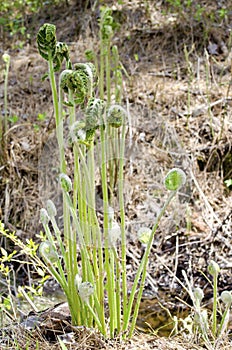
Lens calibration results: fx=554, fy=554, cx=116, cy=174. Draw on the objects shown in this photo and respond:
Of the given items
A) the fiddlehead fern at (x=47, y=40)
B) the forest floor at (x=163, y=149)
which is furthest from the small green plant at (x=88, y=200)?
the forest floor at (x=163, y=149)

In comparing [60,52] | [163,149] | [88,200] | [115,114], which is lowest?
[163,149]

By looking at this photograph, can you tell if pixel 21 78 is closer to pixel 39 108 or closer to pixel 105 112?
pixel 39 108

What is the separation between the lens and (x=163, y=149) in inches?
141

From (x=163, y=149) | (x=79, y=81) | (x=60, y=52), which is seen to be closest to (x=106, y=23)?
(x=163, y=149)

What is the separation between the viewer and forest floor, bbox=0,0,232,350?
3.03 metres

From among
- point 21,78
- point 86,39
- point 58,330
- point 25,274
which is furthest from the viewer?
point 86,39

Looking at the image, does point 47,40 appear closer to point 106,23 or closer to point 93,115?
point 93,115

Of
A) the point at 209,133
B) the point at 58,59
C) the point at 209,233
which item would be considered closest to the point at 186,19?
the point at 209,133

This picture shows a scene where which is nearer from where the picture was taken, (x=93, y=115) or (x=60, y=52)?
(x=93, y=115)

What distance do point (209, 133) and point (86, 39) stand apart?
1766 millimetres

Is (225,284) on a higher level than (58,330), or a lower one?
lower

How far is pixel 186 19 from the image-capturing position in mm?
4781

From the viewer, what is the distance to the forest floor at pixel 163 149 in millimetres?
3029

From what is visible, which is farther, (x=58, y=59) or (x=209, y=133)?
(x=209, y=133)
